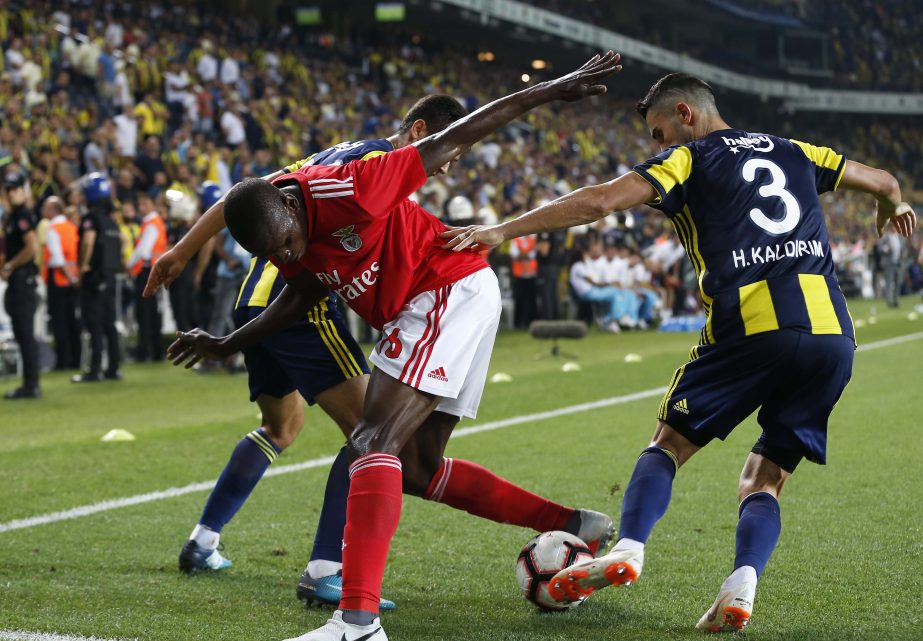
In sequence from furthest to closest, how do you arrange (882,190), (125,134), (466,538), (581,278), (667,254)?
(667,254) → (581,278) → (125,134) → (466,538) → (882,190)

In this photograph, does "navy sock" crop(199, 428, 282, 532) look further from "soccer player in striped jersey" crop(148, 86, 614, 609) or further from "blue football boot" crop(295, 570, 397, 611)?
"blue football boot" crop(295, 570, 397, 611)

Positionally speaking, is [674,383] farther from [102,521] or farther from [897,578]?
[102,521]

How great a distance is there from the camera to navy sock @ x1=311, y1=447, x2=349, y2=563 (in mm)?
4215

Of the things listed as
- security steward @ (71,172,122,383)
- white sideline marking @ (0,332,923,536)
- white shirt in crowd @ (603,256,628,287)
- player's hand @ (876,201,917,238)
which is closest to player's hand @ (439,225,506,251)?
player's hand @ (876,201,917,238)

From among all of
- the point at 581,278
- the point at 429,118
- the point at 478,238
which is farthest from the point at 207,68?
the point at 478,238

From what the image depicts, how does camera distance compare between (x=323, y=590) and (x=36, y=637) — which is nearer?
(x=36, y=637)

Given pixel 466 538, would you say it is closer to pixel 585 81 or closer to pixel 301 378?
pixel 301 378

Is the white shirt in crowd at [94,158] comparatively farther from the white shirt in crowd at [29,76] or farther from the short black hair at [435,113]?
the short black hair at [435,113]

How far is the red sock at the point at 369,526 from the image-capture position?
3.41 meters

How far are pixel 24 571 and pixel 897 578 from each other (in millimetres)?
3418

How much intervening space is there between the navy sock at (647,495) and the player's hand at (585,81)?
4.07 ft

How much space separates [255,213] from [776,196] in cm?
173

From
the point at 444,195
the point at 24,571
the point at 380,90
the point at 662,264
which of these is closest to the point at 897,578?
the point at 24,571

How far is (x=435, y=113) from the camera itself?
4.54 meters
